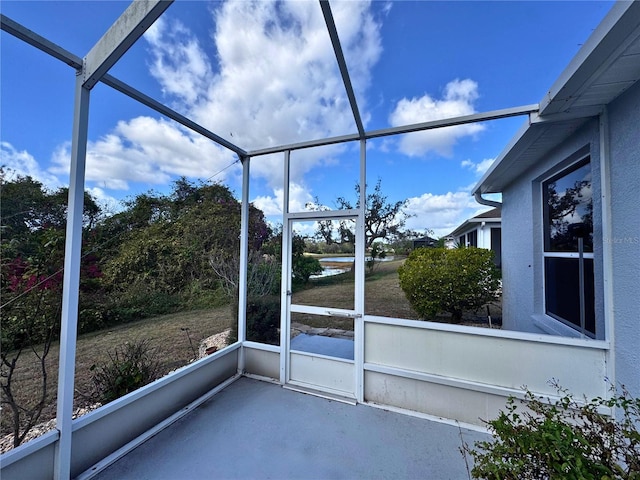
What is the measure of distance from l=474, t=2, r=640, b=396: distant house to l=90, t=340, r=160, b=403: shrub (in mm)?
3807

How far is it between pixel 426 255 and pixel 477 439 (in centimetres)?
232

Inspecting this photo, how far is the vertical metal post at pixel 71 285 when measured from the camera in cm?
171

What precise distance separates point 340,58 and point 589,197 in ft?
8.09

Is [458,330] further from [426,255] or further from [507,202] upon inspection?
[507,202]

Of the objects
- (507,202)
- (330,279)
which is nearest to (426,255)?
(507,202)

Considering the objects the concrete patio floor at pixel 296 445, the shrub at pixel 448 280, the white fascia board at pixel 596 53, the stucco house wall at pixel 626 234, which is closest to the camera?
the white fascia board at pixel 596 53

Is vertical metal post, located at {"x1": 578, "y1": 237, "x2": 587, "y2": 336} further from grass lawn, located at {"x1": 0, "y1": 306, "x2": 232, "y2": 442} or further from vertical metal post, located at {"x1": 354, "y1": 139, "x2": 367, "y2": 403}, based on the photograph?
grass lawn, located at {"x1": 0, "y1": 306, "x2": 232, "y2": 442}

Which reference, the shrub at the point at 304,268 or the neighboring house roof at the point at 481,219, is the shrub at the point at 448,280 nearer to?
the shrub at the point at 304,268

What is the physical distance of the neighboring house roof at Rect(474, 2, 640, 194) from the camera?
1.27 m

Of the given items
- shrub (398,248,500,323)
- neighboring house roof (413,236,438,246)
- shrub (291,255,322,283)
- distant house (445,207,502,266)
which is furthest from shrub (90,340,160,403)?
distant house (445,207,502,266)

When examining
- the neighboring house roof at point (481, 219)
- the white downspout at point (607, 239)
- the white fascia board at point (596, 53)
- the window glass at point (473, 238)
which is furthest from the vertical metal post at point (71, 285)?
the window glass at point (473, 238)

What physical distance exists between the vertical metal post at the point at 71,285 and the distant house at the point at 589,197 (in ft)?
10.0

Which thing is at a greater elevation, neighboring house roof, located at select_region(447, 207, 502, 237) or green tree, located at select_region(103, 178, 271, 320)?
neighboring house roof, located at select_region(447, 207, 502, 237)

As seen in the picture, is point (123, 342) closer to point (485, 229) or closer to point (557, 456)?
point (557, 456)
